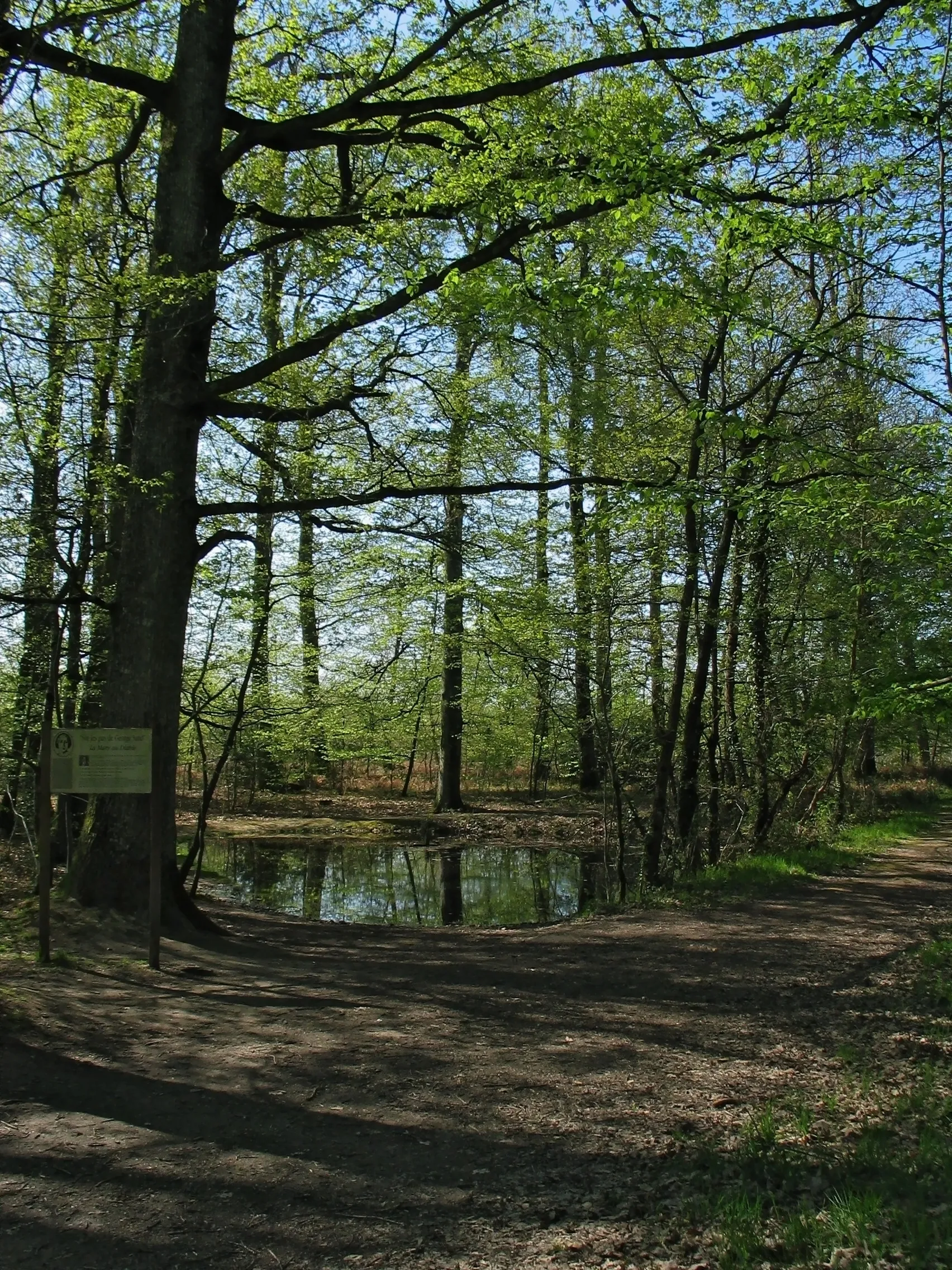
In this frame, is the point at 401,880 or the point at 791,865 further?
the point at 401,880

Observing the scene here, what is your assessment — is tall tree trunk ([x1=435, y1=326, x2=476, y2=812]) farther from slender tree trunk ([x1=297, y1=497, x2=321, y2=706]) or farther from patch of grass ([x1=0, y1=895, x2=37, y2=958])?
patch of grass ([x1=0, y1=895, x2=37, y2=958])

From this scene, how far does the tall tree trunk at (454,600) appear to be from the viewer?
34.0 feet

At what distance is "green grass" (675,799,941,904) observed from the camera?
11195 millimetres

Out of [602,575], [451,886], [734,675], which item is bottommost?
[451,886]

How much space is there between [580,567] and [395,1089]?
8.90m

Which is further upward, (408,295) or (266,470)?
(408,295)

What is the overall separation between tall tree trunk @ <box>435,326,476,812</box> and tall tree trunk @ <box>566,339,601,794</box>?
54.6 inches

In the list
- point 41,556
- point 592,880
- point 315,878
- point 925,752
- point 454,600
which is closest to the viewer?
point 41,556

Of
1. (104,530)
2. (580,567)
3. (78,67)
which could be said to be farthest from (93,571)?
(580,567)

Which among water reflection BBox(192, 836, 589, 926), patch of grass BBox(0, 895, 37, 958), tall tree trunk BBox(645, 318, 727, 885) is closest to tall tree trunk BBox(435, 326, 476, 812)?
tall tree trunk BBox(645, 318, 727, 885)

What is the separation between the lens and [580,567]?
12.9 meters

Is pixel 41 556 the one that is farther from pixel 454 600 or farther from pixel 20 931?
pixel 454 600

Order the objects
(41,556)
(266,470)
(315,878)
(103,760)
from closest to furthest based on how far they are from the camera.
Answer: (103,760), (41,556), (266,470), (315,878)

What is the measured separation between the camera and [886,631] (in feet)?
40.2
